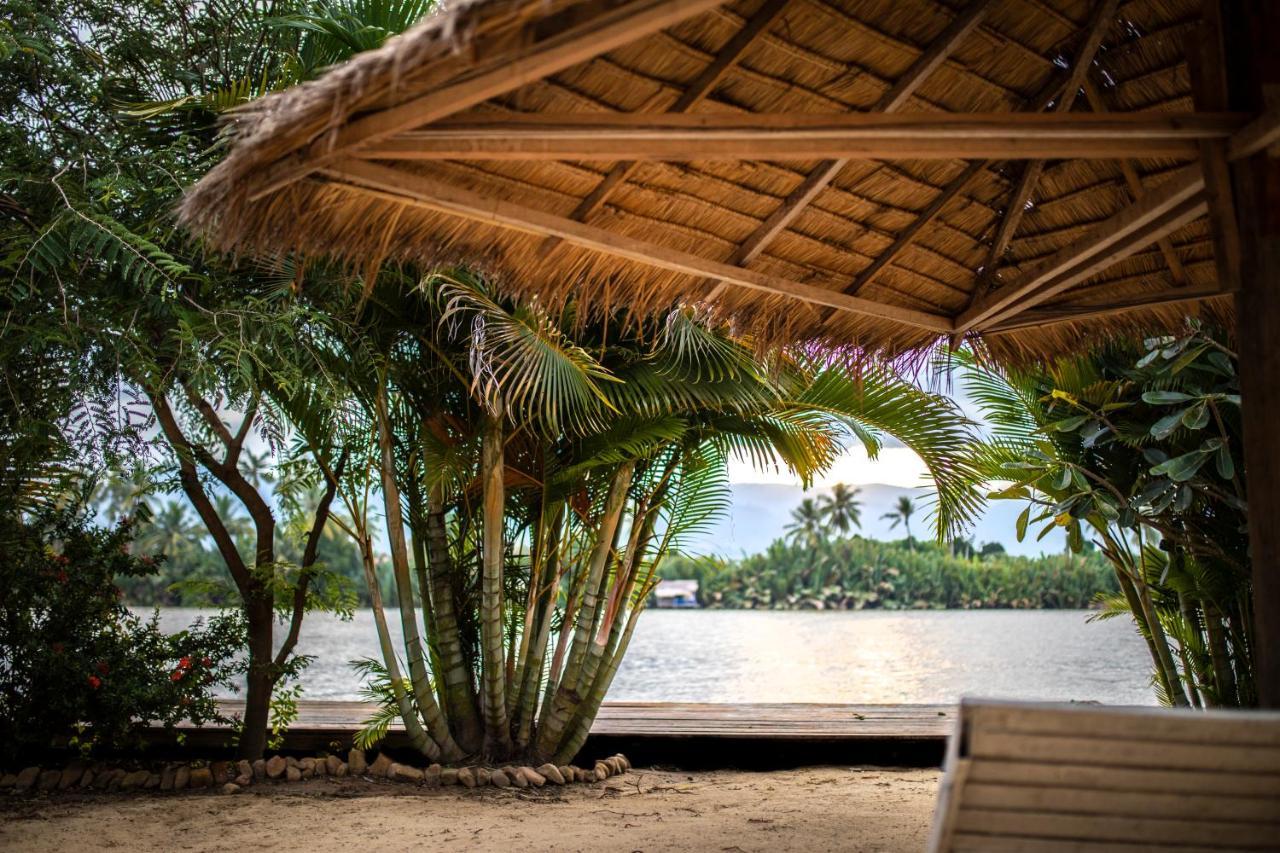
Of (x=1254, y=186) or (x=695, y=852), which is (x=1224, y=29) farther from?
(x=695, y=852)

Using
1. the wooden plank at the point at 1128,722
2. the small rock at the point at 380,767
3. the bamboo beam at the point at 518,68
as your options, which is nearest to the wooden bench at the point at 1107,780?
the wooden plank at the point at 1128,722

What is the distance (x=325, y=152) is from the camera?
98.8 inches

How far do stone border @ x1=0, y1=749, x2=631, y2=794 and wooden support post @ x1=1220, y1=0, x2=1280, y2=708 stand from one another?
142 inches

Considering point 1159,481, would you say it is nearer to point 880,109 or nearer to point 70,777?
point 880,109

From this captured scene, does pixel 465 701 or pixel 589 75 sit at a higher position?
pixel 589 75

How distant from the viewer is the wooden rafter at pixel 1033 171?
3328mm

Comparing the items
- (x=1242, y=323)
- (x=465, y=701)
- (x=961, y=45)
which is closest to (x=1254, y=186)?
(x=1242, y=323)

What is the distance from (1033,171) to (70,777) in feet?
16.5

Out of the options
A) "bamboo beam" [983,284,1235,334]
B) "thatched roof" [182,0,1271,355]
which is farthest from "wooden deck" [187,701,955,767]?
"bamboo beam" [983,284,1235,334]

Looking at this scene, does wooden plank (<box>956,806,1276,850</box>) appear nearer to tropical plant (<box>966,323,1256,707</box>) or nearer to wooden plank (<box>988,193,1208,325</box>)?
wooden plank (<box>988,193,1208,325</box>)

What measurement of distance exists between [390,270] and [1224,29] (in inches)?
142

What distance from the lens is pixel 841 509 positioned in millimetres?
57750

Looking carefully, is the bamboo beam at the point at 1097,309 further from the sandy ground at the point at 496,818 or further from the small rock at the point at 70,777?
the small rock at the point at 70,777

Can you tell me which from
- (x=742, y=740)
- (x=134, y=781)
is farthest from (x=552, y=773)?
(x=134, y=781)
